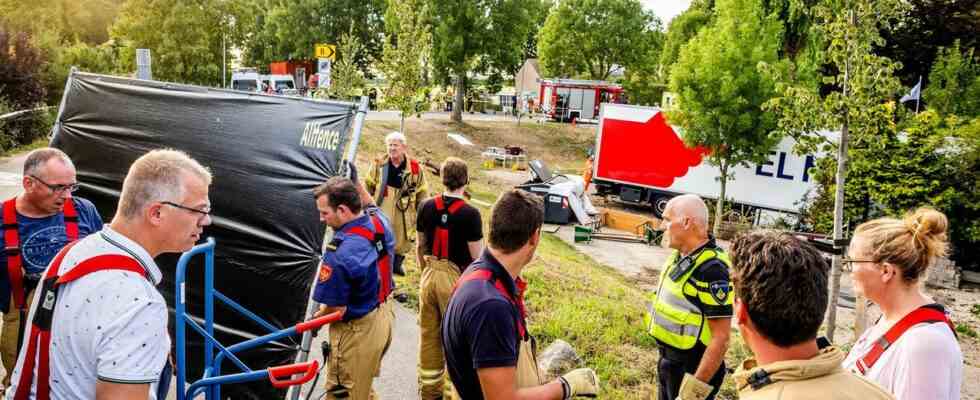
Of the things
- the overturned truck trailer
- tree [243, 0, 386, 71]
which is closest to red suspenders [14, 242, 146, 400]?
the overturned truck trailer

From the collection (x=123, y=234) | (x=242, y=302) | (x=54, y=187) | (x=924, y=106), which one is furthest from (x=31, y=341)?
(x=924, y=106)

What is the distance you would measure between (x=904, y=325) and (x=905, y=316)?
6 centimetres

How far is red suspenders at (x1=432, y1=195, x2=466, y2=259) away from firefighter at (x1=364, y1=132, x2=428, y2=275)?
7.40 feet

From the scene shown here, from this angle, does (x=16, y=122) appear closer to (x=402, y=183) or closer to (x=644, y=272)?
(x=402, y=183)

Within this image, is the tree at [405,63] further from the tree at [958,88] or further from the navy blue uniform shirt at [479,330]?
the tree at [958,88]

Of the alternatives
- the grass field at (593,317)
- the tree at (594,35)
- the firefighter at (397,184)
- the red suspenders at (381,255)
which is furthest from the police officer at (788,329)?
the tree at (594,35)

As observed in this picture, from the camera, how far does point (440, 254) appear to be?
5.45 m

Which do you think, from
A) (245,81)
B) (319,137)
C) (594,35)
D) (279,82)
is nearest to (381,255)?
(319,137)

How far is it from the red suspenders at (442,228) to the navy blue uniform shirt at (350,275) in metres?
1.05

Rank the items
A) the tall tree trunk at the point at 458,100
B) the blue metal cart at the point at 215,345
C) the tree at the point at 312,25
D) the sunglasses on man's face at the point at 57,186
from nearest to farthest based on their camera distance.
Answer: the blue metal cart at the point at 215,345, the sunglasses on man's face at the point at 57,186, the tall tree trunk at the point at 458,100, the tree at the point at 312,25

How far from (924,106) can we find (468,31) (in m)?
21.0

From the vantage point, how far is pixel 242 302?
4984mm

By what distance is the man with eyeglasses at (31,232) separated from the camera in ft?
13.9

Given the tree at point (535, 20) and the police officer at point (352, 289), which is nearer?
the police officer at point (352, 289)
